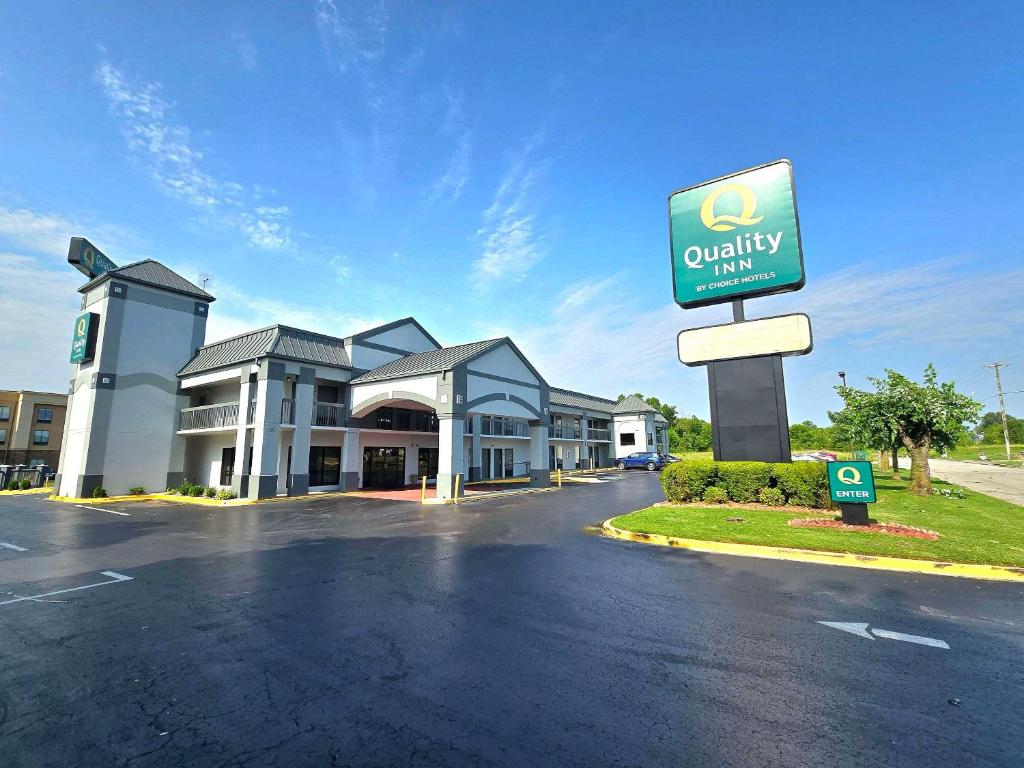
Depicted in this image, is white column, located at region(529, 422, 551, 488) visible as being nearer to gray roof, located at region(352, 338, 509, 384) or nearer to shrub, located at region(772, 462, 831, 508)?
gray roof, located at region(352, 338, 509, 384)

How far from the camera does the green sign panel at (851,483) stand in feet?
35.6

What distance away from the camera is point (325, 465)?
25.4m

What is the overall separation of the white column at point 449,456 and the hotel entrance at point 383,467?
25.2 ft

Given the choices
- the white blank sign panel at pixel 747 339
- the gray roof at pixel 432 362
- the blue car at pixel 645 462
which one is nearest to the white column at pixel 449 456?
the gray roof at pixel 432 362

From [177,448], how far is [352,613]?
1038 inches

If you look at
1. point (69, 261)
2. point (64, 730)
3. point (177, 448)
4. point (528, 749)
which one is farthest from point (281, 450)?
point (528, 749)

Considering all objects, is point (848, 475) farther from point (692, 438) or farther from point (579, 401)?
point (692, 438)

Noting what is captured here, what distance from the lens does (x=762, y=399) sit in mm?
15352

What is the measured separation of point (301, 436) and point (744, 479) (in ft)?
65.0

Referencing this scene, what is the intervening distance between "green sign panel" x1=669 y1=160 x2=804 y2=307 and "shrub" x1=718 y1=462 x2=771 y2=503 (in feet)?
19.2

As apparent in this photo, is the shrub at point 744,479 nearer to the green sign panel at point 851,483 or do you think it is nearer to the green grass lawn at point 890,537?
the green grass lawn at point 890,537

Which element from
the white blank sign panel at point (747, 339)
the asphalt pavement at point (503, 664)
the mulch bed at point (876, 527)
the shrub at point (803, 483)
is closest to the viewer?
the asphalt pavement at point (503, 664)

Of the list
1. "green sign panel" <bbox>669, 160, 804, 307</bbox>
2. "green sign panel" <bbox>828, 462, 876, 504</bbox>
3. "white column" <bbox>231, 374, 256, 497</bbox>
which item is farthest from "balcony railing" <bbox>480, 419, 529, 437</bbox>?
"green sign panel" <bbox>828, 462, 876, 504</bbox>

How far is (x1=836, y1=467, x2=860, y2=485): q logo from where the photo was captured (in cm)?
1099
